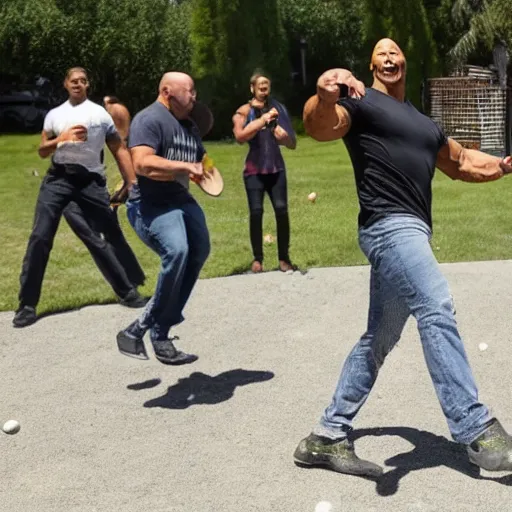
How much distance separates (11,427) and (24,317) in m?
2.57

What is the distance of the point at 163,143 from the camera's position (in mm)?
6066

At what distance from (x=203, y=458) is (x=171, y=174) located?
1739 mm

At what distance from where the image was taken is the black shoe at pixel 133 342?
6.18 metres

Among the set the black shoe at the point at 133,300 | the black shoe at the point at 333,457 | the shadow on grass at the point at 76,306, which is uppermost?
the black shoe at the point at 333,457

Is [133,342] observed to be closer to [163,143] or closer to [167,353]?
[167,353]

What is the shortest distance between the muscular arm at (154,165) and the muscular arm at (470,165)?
5.10 feet

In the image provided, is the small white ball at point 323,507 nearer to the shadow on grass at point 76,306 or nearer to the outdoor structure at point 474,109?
the shadow on grass at point 76,306

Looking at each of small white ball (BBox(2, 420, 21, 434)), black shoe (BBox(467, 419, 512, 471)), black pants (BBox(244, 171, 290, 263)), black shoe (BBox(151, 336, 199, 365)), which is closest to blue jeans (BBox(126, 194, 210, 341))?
black shoe (BBox(151, 336, 199, 365))

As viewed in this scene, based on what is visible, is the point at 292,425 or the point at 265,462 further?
the point at 292,425

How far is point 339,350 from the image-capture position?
22.2ft

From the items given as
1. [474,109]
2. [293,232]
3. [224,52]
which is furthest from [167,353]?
[224,52]

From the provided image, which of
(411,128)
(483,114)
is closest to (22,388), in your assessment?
(411,128)

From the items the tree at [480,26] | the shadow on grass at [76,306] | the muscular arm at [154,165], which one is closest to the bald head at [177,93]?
the muscular arm at [154,165]

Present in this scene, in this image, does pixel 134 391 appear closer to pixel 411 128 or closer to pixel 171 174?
pixel 171 174
